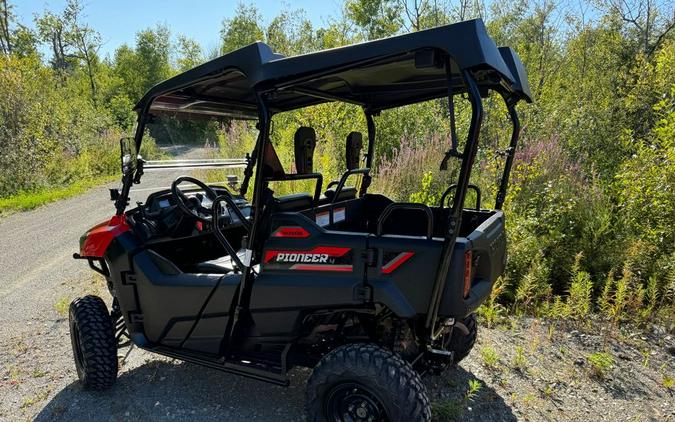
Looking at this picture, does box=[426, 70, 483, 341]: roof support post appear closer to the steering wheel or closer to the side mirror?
the steering wheel

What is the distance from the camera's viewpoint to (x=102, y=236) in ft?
10.4

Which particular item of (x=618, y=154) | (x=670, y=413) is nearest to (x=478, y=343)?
(x=670, y=413)

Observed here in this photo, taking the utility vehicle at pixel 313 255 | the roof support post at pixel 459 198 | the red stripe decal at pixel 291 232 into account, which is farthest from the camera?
the red stripe decal at pixel 291 232

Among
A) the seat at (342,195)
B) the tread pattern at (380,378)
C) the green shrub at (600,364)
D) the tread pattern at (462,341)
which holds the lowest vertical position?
the green shrub at (600,364)

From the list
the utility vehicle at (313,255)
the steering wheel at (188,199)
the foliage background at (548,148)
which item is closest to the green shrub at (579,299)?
the foliage background at (548,148)

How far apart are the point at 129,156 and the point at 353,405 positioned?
2.04 meters

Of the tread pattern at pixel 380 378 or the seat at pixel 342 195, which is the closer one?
the tread pattern at pixel 380 378

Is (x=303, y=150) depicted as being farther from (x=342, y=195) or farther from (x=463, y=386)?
(x=463, y=386)

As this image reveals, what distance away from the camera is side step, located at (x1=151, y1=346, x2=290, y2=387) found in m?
2.68

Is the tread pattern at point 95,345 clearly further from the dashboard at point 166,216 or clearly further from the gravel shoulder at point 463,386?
the dashboard at point 166,216

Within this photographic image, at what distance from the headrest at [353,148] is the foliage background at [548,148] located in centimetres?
113

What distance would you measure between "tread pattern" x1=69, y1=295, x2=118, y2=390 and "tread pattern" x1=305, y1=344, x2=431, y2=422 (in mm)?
1503

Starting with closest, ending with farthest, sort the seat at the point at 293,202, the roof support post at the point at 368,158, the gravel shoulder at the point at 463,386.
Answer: the seat at the point at 293,202 < the gravel shoulder at the point at 463,386 < the roof support post at the point at 368,158

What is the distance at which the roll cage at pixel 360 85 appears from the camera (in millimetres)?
1979
